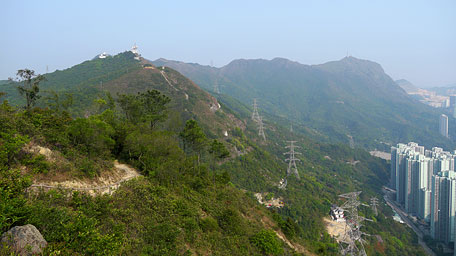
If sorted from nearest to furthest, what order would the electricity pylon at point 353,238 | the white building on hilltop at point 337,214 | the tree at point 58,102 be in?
1. the tree at point 58,102
2. the electricity pylon at point 353,238
3. the white building on hilltop at point 337,214

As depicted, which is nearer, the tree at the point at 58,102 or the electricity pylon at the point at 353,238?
the tree at the point at 58,102

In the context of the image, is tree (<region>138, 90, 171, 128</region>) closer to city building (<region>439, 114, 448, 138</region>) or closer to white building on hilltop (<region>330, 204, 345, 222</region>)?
white building on hilltop (<region>330, 204, 345, 222</region>)

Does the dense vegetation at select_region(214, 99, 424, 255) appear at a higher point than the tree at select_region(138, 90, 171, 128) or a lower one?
lower

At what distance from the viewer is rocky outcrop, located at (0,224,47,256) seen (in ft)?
20.9

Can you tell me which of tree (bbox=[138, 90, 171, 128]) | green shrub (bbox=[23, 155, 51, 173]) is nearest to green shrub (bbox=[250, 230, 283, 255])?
green shrub (bbox=[23, 155, 51, 173])

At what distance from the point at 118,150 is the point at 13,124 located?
226 inches

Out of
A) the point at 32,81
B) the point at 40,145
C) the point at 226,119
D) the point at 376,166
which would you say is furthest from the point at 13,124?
the point at 376,166

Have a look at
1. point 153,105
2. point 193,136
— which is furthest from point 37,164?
point 153,105

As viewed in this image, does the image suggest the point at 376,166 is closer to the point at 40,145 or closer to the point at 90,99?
the point at 90,99

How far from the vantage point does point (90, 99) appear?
38531mm

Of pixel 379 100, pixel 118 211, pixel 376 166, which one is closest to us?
pixel 118 211

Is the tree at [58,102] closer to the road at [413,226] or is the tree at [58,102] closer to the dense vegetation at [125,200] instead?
the dense vegetation at [125,200]

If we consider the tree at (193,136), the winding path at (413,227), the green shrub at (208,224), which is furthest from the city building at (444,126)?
the green shrub at (208,224)

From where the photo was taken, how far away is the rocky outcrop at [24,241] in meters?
6.38
